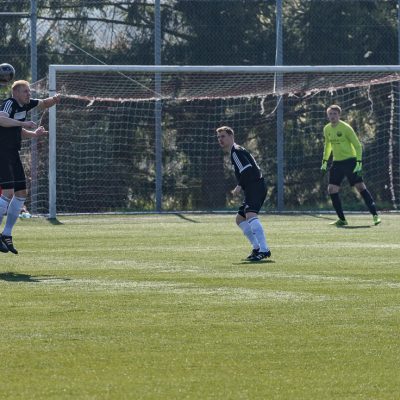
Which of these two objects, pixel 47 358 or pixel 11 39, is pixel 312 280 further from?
pixel 11 39

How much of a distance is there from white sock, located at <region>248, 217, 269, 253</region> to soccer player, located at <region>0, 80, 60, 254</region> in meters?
2.49

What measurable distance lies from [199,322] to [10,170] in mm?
5414

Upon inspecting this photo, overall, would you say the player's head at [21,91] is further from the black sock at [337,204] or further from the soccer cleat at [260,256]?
the black sock at [337,204]

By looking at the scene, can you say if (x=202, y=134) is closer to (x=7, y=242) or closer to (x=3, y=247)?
(x=7, y=242)

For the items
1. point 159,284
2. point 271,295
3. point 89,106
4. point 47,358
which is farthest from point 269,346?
point 89,106

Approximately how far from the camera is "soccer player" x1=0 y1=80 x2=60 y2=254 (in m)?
13.4

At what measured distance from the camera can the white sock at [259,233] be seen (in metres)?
13.7

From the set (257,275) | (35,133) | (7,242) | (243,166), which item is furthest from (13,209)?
(257,275)

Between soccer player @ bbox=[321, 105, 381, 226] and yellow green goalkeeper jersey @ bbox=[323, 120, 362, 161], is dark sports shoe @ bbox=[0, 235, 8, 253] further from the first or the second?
yellow green goalkeeper jersey @ bbox=[323, 120, 362, 161]

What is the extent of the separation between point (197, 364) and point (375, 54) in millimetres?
19209

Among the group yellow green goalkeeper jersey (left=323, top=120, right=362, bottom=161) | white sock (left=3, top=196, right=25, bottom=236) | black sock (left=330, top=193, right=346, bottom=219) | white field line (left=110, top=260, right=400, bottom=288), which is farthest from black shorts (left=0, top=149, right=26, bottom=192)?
yellow green goalkeeper jersey (left=323, top=120, right=362, bottom=161)

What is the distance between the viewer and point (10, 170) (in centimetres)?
1361

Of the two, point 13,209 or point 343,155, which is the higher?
point 343,155

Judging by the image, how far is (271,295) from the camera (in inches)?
403
